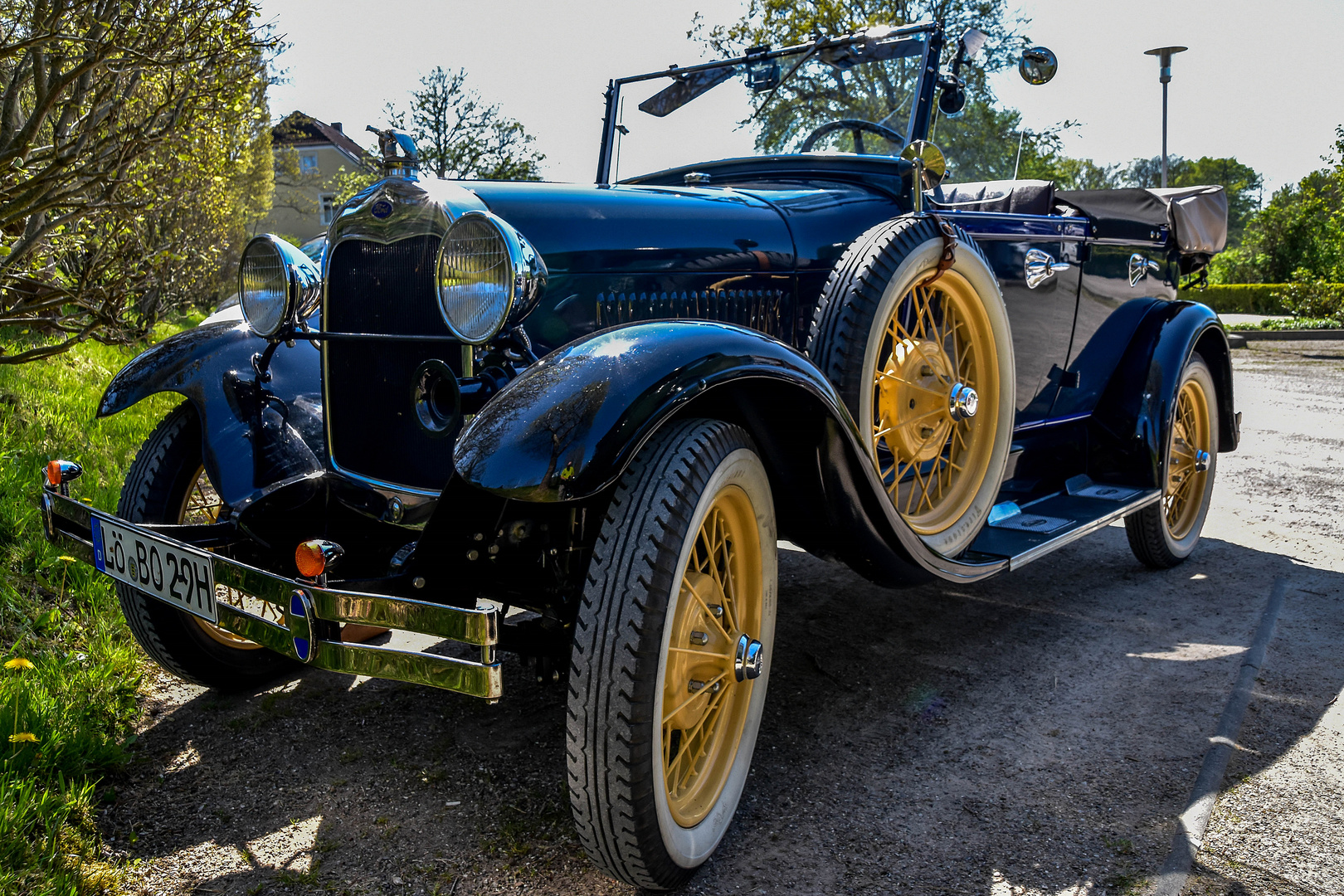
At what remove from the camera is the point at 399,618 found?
1716 mm

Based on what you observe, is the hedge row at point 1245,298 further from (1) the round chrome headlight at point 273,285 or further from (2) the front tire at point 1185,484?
(1) the round chrome headlight at point 273,285

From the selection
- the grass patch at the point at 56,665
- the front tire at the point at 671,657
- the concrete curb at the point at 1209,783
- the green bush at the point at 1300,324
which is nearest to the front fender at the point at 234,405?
the grass patch at the point at 56,665

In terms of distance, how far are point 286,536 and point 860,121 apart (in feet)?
8.09

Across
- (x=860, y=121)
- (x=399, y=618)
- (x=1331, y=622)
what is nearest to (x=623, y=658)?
(x=399, y=618)

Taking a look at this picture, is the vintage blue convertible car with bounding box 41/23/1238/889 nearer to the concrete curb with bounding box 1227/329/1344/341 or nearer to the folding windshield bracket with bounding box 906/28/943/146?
the folding windshield bracket with bounding box 906/28/943/146

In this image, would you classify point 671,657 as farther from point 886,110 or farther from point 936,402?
point 886,110

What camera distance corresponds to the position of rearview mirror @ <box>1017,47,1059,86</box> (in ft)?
11.3

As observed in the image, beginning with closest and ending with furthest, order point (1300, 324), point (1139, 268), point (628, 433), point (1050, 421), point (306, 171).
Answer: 1. point (628, 433)
2. point (1050, 421)
3. point (1139, 268)
4. point (1300, 324)
5. point (306, 171)

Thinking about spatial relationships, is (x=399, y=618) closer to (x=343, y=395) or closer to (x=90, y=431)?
(x=343, y=395)

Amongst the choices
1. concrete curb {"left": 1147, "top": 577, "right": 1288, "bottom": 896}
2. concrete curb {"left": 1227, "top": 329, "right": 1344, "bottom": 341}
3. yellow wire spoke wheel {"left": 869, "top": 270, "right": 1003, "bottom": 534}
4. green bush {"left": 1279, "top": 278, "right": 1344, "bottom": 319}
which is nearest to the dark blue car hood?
yellow wire spoke wheel {"left": 869, "top": 270, "right": 1003, "bottom": 534}

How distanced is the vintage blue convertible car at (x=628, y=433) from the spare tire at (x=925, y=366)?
0.4 inches

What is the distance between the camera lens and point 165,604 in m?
2.49

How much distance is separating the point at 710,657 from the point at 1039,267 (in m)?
2.20

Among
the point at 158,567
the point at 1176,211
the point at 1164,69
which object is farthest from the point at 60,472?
the point at 1164,69
